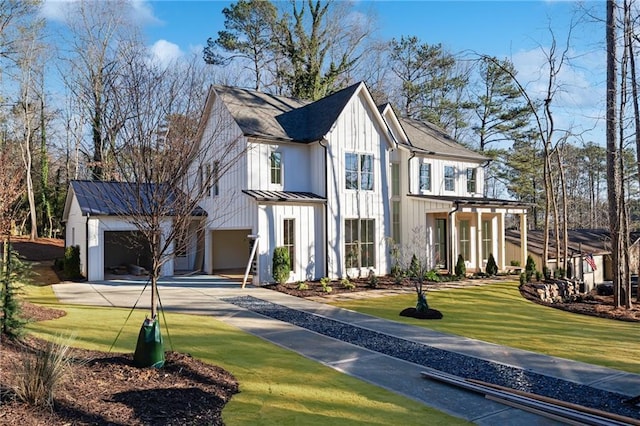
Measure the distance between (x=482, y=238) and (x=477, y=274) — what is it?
307 cm

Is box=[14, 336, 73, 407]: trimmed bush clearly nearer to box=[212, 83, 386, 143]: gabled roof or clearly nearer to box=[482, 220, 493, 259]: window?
box=[212, 83, 386, 143]: gabled roof

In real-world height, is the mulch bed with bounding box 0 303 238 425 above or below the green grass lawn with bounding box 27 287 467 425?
above

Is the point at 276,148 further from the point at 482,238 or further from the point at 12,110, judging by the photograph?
the point at 12,110

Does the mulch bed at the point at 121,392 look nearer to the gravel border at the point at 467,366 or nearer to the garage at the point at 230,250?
the gravel border at the point at 467,366

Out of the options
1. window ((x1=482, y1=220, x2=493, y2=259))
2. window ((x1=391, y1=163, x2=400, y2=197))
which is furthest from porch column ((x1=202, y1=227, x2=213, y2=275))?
window ((x1=482, y1=220, x2=493, y2=259))

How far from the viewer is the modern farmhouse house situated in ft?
54.3

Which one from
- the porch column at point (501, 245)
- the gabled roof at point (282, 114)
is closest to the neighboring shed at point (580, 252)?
the porch column at point (501, 245)

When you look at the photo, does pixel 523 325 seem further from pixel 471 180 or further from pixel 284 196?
pixel 471 180

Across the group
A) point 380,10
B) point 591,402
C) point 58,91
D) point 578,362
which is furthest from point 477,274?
point 58,91

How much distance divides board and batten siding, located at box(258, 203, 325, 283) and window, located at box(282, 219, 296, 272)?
8 cm

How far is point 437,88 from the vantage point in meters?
32.8

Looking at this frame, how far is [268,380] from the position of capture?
6.02 meters

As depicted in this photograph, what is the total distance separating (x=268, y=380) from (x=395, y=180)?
15.4 m

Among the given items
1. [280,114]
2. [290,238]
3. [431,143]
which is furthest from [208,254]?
[431,143]
